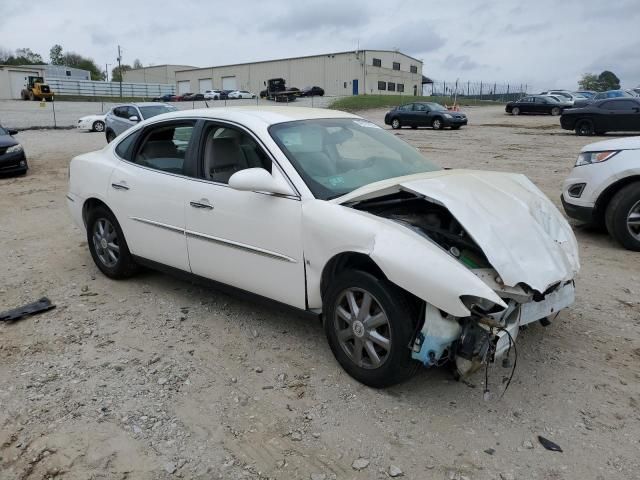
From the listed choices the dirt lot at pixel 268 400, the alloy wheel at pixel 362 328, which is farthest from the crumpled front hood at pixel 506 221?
the dirt lot at pixel 268 400

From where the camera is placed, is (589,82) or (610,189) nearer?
(610,189)

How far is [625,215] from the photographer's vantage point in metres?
5.95

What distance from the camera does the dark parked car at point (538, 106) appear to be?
111ft

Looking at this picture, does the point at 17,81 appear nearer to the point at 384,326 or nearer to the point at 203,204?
the point at 203,204

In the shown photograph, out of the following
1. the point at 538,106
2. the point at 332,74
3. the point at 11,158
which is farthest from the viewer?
the point at 332,74

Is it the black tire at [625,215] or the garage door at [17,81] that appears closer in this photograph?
the black tire at [625,215]

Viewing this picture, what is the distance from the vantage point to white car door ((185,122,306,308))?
3.57m

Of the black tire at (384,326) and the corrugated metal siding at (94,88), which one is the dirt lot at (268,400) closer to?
the black tire at (384,326)

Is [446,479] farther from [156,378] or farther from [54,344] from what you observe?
[54,344]

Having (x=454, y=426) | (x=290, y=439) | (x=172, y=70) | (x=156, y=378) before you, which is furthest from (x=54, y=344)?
(x=172, y=70)

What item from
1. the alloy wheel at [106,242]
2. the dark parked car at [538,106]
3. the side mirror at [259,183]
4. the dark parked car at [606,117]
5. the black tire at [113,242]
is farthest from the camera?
the dark parked car at [538,106]

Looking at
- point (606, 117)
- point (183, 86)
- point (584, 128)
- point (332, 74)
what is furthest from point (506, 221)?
point (183, 86)

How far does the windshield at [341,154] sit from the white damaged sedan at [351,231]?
0.01 metres

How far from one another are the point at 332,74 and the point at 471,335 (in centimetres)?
7656
